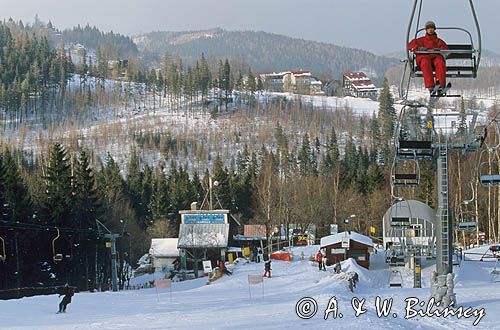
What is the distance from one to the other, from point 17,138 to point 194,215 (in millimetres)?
96185

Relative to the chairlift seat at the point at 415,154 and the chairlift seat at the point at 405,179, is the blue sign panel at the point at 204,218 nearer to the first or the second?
the chairlift seat at the point at 405,179

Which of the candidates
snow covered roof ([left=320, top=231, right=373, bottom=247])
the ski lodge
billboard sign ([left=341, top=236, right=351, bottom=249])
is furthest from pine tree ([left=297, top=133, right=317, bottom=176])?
billboard sign ([left=341, top=236, right=351, bottom=249])

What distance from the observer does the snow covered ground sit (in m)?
16.9

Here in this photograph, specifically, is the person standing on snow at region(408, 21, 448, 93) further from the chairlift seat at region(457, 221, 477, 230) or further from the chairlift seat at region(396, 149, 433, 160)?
the chairlift seat at region(457, 221, 477, 230)

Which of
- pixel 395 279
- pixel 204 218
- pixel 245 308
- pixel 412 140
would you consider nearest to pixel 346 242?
pixel 395 279

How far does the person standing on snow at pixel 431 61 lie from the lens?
10.9 metres

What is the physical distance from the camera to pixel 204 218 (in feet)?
181

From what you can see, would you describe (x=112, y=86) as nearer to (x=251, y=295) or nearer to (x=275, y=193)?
(x=275, y=193)

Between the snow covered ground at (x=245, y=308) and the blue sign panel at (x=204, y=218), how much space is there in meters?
19.5

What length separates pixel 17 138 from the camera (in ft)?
464

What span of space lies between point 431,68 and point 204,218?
148 feet

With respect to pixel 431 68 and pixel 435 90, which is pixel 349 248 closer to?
pixel 435 90

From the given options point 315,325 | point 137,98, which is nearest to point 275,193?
point 315,325

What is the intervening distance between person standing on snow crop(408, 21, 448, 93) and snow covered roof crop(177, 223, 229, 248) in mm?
44400
